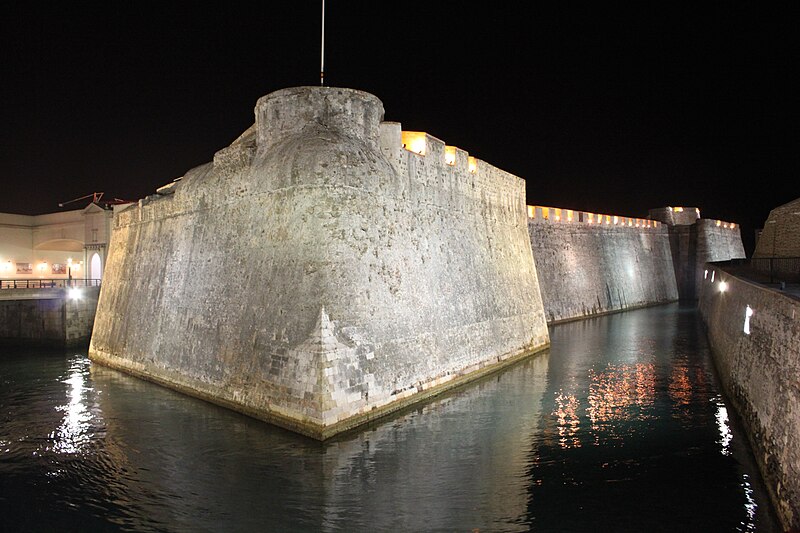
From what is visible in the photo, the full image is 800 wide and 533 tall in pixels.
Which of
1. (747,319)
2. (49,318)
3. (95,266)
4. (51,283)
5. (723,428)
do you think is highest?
(95,266)

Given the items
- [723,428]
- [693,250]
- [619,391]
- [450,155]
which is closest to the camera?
[723,428]

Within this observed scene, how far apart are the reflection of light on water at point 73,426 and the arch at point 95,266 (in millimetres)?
19226

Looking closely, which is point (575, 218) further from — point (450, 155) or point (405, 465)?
point (405, 465)

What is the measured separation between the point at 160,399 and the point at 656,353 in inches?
683

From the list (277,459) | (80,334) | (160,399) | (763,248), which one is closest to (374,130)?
(277,459)

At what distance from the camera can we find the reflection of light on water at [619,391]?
12445mm

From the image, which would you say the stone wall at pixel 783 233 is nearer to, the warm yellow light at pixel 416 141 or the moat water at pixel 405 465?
the moat water at pixel 405 465

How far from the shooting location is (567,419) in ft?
39.5

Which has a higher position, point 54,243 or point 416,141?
point 416,141

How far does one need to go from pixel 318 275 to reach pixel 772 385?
8392 millimetres

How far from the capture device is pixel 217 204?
14383 millimetres

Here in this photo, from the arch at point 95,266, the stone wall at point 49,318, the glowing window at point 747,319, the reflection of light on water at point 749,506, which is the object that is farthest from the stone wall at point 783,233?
the arch at point 95,266

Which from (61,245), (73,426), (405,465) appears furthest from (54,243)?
(405,465)

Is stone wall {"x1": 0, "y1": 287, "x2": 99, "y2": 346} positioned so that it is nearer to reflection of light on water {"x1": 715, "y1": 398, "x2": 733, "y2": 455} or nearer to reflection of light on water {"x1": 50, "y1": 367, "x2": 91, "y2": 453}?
reflection of light on water {"x1": 50, "y1": 367, "x2": 91, "y2": 453}
